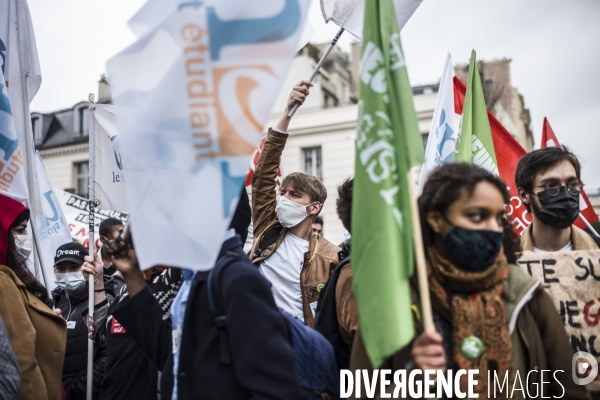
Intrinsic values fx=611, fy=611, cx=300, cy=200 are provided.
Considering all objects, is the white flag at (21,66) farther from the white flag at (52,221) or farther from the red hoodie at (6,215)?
the white flag at (52,221)

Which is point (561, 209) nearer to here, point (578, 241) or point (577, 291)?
point (578, 241)

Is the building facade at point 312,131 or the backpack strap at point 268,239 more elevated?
the building facade at point 312,131

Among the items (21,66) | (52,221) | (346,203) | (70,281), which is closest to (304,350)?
(346,203)

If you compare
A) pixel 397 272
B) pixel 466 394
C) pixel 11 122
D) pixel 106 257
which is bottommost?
→ pixel 466 394

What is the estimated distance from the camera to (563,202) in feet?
10.8

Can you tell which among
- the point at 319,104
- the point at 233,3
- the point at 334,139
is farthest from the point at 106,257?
the point at 319,104

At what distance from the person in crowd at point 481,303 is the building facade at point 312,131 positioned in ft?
65.9

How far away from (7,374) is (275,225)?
228 centimetres

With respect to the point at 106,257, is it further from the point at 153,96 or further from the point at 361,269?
the point at 361,269

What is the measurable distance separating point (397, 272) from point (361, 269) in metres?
0.14

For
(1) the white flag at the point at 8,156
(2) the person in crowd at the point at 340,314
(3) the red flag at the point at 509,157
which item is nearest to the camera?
(2) the person in crowd at the point at 340,314

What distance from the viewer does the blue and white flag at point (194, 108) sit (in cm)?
225

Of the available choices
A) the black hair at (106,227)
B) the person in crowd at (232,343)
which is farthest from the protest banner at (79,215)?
the person in crowd at (232,343)

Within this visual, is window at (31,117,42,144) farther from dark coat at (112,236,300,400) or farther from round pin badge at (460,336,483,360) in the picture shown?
round pin badge at (460,336,483,360)
